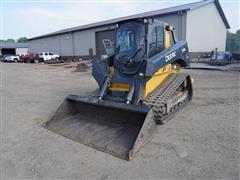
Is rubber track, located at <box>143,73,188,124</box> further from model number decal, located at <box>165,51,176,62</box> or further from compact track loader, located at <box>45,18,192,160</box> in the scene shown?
model number decal, located at <box>165,51,176,62</box>

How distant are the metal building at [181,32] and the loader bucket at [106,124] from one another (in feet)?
28.7

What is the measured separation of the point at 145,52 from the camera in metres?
4.37

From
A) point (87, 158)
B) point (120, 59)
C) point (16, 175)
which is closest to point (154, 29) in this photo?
point (120, 59)

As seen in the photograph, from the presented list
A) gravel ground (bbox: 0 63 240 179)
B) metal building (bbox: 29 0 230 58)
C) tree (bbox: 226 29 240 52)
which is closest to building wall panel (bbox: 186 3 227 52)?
metal building (bbox: 29 0 230 58)

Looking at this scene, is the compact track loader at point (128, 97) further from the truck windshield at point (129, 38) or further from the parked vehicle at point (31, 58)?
the parked vehicle at point (31, 58)

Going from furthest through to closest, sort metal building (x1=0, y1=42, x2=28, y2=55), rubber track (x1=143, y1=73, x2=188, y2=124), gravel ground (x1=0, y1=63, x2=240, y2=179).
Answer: metal building (x1=0, y1=42, x2=28, y2=55)
rubber track (x1=143, y1=73, x2=188, y2=124)
gravel ground (x1=0, y1=63, x2=240, y2=179)

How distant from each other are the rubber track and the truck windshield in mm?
1088

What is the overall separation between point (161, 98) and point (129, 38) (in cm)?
163

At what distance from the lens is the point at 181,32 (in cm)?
1772

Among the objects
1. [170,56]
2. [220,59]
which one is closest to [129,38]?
[170,56]

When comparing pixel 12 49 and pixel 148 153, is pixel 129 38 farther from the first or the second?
pixel 12 49

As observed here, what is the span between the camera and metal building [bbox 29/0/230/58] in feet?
58.6

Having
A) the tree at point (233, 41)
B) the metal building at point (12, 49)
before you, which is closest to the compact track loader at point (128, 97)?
the tree at point (233, 41)

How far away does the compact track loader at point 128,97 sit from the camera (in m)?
3.58
